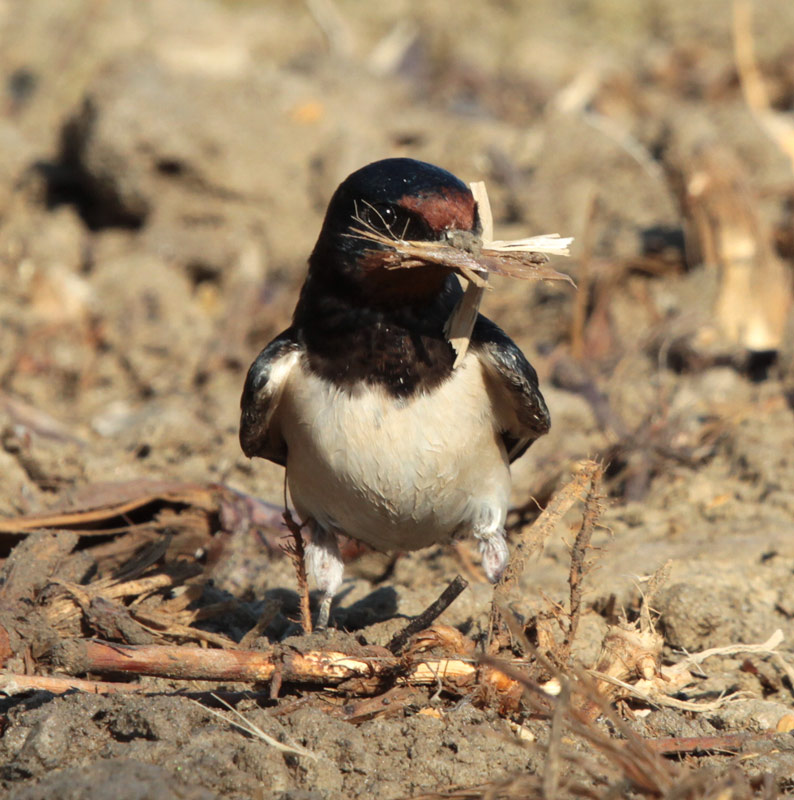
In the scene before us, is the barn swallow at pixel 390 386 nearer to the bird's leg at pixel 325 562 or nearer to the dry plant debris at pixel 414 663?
the bird's leg at pixel 325 562

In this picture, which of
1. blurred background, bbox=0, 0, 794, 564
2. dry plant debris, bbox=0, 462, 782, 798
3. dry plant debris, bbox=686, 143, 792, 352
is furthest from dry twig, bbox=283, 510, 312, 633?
dry plant debris, bbox=686, 143, 792, 352

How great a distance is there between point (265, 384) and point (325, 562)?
817 mm

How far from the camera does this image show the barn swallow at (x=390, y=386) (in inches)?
166

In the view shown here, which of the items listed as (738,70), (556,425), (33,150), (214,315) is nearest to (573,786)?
(556,425)

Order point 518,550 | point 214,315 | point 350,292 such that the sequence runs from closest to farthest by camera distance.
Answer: point 518,550
point 350,292
point 214,315

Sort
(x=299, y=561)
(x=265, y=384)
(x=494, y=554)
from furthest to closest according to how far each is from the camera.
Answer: (x=494, y=554), (x=265, y=384), (x=299, y=561)

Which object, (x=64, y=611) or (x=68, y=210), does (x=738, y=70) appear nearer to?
(x=68, y=210)

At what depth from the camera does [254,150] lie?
934 cm

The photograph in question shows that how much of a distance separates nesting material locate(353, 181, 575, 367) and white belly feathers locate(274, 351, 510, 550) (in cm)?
44

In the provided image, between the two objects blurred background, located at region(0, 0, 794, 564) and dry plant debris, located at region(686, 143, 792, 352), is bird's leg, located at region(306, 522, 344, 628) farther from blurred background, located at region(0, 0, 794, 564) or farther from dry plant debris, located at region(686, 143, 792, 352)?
dry plant debris, located at region(686, 143, 792, 352)

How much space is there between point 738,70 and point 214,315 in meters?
5.78

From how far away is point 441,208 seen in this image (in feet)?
13.3

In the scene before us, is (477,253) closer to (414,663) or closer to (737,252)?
(414,663)

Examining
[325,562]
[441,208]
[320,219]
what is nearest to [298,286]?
[320,219]
